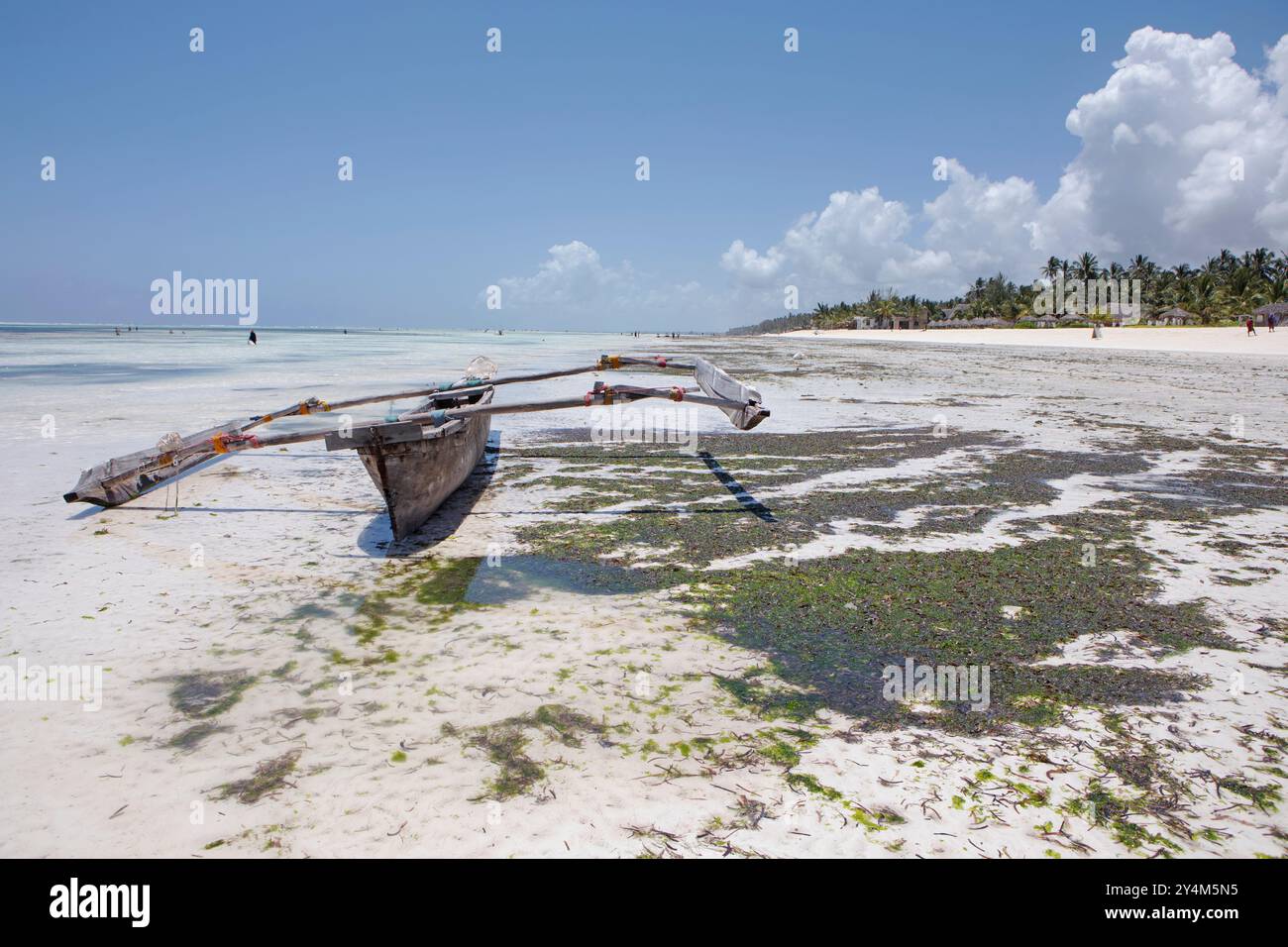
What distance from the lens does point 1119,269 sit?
81.2 m

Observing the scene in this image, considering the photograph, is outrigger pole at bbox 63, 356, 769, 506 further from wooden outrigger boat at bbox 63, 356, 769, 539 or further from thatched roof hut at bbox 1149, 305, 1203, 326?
thatched roof hut at bbox 1149, 305, 1203, 326

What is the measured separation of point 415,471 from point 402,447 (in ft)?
1.14

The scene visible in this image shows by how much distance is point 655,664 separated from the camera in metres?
4.22

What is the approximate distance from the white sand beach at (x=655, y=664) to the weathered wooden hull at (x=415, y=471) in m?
0.30

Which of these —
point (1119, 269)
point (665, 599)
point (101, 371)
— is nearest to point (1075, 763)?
point (665, 599)

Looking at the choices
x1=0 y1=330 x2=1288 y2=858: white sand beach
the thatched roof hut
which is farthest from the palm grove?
x1=0 y1=330 x2=1288 y2=858: white sand beach

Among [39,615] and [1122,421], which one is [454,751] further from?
[1122,421]

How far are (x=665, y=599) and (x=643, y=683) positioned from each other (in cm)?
126

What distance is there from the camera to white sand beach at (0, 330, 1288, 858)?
2.83m

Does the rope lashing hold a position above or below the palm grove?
below

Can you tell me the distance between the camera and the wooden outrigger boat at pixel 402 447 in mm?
6277

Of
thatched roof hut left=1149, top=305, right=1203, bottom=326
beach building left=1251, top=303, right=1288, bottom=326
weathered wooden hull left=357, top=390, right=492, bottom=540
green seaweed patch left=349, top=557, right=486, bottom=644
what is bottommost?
green seaweed patch left=349, top=557, right=486, bottom=644
